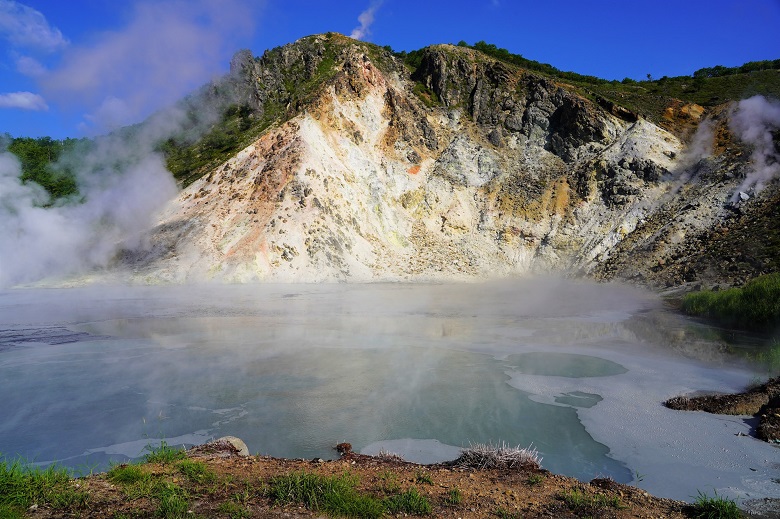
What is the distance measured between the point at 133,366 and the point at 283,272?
20.3 m

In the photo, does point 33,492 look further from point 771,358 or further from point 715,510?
point 771,358

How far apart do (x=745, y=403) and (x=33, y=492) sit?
10.5 m

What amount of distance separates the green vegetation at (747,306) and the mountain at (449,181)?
6767 millimetres

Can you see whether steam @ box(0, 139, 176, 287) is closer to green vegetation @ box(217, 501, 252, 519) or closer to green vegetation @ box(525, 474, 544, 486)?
green vegetation @ box(217, 501, 252, 519)

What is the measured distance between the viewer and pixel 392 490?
17.0ft

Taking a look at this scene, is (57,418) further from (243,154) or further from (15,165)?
(243,154)

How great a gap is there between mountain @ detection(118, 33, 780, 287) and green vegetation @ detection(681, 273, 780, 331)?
266 inches

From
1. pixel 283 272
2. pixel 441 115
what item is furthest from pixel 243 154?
pixel 441 115

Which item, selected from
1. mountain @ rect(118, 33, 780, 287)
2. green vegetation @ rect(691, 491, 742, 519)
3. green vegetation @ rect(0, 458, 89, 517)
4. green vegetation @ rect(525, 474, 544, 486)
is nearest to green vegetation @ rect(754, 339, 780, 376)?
green vegetation @ rect(691, 491, 742, 519)

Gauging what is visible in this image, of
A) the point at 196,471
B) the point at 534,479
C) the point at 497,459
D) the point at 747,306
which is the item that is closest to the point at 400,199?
the point at 747,306

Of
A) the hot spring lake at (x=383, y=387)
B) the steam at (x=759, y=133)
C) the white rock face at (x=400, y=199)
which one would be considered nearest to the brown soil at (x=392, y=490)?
the hot spring lake at (x=383, y=387)

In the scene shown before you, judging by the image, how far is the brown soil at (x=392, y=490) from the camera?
4.64 m

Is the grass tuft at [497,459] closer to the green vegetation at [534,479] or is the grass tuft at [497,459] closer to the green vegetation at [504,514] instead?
the green vegetation at [534,479]

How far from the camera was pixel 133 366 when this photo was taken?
1120 cm
